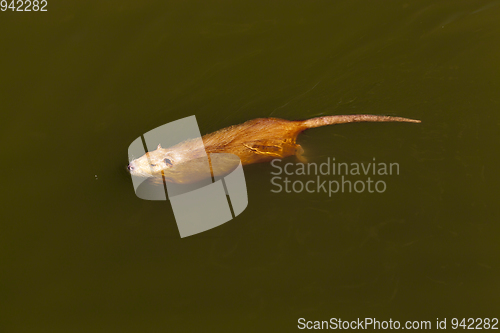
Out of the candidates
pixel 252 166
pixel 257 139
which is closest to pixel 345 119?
pixel 257 139

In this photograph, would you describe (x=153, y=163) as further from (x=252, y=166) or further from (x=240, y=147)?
(x=252, y=166)

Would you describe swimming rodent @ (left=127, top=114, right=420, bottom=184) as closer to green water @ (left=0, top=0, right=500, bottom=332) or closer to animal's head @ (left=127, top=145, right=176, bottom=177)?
animal's head @ (left=127, top=145, right=176, bottom=177)

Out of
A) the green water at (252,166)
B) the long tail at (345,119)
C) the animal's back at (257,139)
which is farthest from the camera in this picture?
the long tail at (345,119)

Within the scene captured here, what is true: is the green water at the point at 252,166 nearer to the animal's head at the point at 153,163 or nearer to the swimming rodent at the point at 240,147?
the swimming rodent at the point at 240,147

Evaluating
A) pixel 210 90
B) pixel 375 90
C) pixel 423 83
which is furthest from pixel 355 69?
pixel 210 90

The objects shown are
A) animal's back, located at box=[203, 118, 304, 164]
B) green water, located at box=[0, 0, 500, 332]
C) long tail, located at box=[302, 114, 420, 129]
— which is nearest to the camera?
animal's back, located at box=[203, 118, 304, 164]

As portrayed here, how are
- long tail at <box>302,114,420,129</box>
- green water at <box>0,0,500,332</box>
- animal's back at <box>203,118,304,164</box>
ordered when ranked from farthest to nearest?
long tail at <box>302,114,420,129</box>, green water at <box>0,0,500,332</box>, animal's back at <box>203,118,304,164</box>

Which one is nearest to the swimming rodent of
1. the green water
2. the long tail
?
the long tail

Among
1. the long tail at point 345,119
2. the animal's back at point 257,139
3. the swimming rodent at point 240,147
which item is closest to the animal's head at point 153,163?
the swimming rodent at point 240,147
